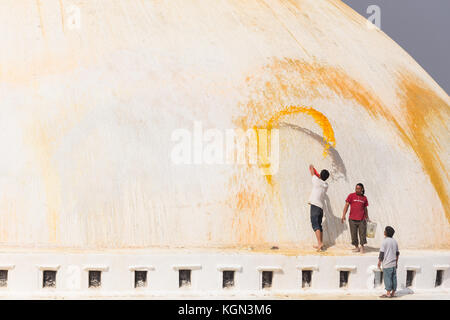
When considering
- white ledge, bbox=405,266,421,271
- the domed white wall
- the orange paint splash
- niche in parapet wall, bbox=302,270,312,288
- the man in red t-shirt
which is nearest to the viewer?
niche in parapet wall, bbox=302,270,312,288

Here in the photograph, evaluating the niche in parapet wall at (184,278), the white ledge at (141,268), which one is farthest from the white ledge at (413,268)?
the white ledge at (141,268)

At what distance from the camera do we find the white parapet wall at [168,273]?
1142 centimetres

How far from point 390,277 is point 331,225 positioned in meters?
Result: 1.45

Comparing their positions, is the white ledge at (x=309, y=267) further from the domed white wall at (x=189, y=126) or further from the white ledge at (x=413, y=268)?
the white ledge at (x=413, y=268)

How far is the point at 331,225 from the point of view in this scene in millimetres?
12812

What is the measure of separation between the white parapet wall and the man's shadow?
800 millimetres

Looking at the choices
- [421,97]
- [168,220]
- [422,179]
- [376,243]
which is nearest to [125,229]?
[168,220]

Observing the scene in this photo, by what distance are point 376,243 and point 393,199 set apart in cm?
86

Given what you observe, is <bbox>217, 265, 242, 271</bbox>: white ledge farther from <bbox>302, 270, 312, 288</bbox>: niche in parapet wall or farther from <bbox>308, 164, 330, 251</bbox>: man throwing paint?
<bbox>308, 164, 330, 251</bbox>: man throwing paint

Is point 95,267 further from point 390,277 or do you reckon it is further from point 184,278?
point 390,277

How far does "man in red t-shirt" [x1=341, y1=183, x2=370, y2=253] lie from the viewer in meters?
12.5

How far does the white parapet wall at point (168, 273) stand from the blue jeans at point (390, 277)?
0.39 metres

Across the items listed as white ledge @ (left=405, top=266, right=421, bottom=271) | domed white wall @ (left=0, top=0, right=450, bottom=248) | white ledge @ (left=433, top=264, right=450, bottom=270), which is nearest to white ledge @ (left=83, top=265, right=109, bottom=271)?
domed white wall @ (left=0, top=0, right=450, bottom=248)

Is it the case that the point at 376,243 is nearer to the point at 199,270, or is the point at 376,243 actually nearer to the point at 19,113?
the point at 199,270
